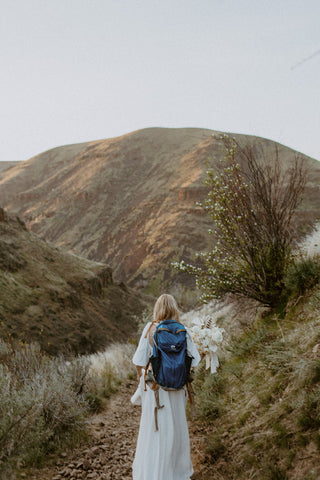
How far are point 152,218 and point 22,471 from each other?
41.8m

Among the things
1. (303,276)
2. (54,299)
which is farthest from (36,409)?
(54,299)

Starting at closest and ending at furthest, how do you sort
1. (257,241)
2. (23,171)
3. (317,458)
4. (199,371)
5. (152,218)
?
(317,458) < (257,241) < (199,371) < (152,218) < (23,171)

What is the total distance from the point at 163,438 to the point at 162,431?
61 millimetres

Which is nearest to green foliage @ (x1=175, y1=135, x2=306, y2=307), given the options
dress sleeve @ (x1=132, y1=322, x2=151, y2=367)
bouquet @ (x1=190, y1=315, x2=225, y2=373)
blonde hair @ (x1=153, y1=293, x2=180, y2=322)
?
bouquet @ (x1=190, y1=315, x2=225, y2=373)

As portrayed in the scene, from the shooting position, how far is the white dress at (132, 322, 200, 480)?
10.2ft

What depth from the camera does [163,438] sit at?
10.3 feet

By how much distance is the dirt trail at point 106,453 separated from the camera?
12.6 feet

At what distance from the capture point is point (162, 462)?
10.2 ft

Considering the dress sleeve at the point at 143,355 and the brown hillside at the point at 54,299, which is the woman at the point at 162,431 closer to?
the dress sleeve at the point at 143,355

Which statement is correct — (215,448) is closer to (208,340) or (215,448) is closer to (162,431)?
(162,431)

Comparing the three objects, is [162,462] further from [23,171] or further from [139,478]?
[23,171]

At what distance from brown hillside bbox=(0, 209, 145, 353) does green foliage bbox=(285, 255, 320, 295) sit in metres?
6.37

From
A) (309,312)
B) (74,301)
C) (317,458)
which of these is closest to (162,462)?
(317,458)

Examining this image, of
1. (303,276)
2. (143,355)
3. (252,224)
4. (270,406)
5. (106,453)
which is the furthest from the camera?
(252,224)
